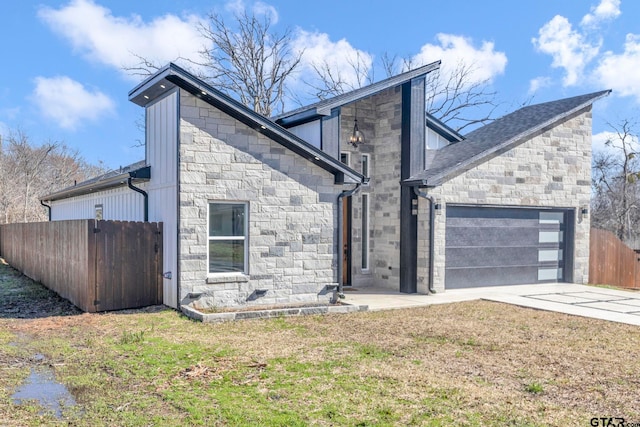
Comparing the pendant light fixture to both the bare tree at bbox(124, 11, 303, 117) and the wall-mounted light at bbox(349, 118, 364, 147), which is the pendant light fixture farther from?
the bare tree at bbox(124, 11, 303, 117)

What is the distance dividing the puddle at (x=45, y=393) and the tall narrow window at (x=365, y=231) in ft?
30.6

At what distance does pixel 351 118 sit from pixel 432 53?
60.8ft

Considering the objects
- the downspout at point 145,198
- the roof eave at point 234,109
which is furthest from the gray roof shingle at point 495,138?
the downspout at point 145,198

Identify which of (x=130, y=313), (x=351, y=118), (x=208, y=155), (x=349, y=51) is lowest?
(x=130, y=313)

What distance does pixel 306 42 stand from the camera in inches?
1151

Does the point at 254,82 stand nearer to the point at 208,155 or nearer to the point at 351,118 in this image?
the point at 351,118

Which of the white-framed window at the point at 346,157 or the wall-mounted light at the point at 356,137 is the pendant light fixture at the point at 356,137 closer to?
the wall-mounted light at the point at 356,137

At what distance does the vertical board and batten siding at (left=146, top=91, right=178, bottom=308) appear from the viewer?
10.1m

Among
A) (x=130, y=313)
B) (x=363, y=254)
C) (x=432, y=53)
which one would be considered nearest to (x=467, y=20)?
(x=432, y=53)

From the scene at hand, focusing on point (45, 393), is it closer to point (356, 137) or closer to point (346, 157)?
point (346, 157)

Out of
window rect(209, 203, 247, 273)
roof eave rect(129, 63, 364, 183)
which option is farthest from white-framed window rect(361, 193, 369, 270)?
window rect(209, 203, 247, 273)

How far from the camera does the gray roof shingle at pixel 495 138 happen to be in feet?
43.1

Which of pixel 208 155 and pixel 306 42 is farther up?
pixel 306 42

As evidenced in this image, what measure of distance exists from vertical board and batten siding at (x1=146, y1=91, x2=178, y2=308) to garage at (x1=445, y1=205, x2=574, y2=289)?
6.77 meters
